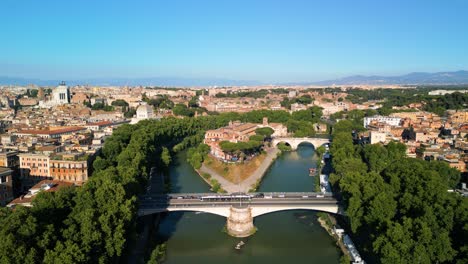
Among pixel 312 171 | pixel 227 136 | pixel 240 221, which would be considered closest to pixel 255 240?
pixel 240 221

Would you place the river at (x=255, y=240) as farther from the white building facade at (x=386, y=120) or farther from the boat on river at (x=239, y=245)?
the white building facade at (x=386, y=120)

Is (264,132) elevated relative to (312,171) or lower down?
elevated

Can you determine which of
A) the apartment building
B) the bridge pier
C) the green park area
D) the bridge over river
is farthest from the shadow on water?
the apartment building

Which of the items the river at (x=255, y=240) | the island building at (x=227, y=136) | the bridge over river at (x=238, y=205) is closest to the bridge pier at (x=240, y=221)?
the bridge over river at (x=238, y=205)

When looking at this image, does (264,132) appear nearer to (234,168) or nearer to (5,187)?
(234,168)

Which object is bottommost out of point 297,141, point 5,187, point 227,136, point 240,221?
point 240,221

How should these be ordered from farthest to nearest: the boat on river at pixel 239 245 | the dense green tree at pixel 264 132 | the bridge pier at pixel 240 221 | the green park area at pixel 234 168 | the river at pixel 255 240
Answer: the dense green tree at pixel 264 132 → the green park area at pixel 234 168 → the bridge pier at pixel 240 221 → the boat on river at pixel 239 245 → the river at pixel 255 240

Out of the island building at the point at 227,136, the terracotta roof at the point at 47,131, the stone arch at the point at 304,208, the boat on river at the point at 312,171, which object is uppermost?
the terracotta roof at the point at 47,131

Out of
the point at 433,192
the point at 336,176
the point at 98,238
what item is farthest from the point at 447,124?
the point at 98,238
